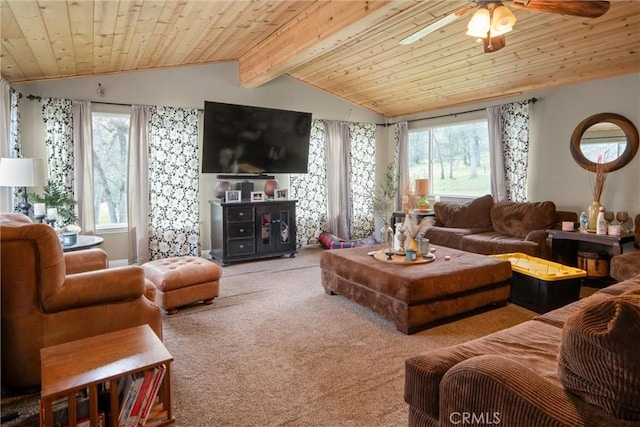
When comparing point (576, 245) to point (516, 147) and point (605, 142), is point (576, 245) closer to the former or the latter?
point (605, 142)

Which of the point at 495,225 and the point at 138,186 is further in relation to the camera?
Result: the point at 495,225

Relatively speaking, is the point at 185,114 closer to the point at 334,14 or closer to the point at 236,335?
the point at 334,14

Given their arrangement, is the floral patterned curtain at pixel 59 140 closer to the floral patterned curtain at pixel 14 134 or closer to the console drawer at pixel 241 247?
the floral patterned curtain at pixel 14 134

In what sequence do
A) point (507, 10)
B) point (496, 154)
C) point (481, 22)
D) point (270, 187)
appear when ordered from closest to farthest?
point (507, 10), point (481, 22), point (496, 154), point (270, 187)

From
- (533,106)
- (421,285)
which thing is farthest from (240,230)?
(533,106)

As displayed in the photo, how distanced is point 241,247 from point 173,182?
135 centimetres

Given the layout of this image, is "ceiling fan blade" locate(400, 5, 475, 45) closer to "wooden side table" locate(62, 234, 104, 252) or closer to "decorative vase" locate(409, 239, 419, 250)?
"decorative vase" locate(409, 239, 419, 250)

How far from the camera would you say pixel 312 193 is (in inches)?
268

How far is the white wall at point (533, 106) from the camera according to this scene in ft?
15.0

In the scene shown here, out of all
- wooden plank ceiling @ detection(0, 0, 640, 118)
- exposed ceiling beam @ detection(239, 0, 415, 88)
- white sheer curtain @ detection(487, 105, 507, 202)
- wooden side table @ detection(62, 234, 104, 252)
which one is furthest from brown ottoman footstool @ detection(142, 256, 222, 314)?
white sheer curtain @ detection(487, 105, 507, 202)

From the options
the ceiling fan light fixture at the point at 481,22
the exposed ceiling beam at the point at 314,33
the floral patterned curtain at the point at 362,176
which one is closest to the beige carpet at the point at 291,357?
the ceiling fan light fixture at the point at 481,22

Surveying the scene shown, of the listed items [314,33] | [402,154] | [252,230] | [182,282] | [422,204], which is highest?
[314,33]

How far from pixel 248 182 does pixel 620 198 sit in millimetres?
4824

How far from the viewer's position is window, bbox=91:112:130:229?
5.21 metres
